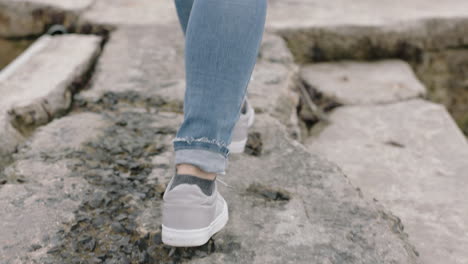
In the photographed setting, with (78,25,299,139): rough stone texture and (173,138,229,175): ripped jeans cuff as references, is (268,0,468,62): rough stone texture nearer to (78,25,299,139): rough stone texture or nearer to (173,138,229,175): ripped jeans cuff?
(78,25,299,139): rough stone texture

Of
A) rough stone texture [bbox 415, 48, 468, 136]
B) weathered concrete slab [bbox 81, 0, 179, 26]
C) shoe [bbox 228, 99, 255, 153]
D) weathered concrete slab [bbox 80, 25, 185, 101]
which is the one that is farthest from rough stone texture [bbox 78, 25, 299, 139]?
rough stone texture [bbox 415, 48, 468, 136]

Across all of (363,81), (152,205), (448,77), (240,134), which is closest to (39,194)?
(152,205)

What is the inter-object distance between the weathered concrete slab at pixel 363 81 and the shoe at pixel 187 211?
112cm

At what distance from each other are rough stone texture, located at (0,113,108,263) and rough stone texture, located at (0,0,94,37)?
42.6 inches

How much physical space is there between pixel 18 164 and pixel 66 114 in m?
0.35

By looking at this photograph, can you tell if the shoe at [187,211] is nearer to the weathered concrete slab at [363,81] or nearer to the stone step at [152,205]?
the stone step at [152,205]

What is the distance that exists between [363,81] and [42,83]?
1226mm

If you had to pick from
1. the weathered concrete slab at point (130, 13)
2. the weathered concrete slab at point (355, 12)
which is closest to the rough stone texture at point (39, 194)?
the weathered concrete slab at point (130, 13)

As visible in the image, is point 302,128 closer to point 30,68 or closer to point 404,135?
point 404,135

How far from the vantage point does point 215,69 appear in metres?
0.89

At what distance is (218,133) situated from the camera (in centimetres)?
91

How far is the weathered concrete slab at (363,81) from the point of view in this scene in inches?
78.3

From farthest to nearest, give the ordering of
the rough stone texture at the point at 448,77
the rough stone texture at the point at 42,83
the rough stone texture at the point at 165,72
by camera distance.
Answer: the rough stone texture at the point at 448,77
the rough stone texture at the point at 165,72
the rough stone texture at the point at 42,83

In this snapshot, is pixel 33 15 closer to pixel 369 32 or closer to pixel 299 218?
pixel 369 32
